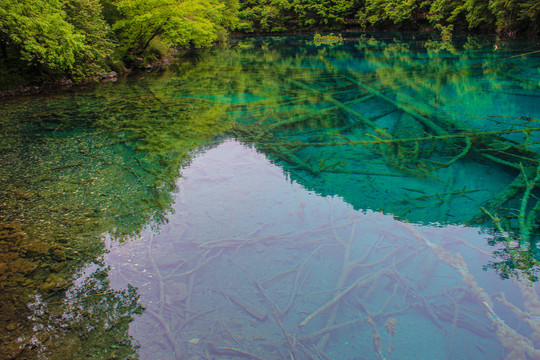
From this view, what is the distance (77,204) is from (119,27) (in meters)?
15.5

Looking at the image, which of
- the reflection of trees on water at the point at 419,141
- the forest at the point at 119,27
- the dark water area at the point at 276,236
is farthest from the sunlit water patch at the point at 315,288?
the forest at the point at 119,27

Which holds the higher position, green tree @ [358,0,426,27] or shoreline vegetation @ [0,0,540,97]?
green tree @ [358,0,426,27]

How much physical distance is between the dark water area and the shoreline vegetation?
371 centimetres

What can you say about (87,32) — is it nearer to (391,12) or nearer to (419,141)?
(419,141)

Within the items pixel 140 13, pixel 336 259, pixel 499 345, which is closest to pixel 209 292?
pixel 336 259

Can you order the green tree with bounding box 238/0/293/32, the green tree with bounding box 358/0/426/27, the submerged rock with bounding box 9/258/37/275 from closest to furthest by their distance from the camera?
1. the submerged rock with bounding box 9/258/37/275
2. the green tree with bounding box 358/0/426/27
3. the green tree with bounding box 238/0/293/32

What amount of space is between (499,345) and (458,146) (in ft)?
16.3

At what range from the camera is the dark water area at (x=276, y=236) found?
310cm

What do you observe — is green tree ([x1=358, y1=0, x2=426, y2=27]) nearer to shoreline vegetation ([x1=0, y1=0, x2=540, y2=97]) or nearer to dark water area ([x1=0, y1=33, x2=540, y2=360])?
shoreline vegetation ([x1=0, y1=0, x2=540, y2=97])

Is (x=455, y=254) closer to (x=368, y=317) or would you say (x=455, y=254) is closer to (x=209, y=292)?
(x=368, y=317)

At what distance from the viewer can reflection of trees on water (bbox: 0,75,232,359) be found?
3193mm

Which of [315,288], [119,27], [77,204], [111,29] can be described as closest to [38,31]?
[111,29]

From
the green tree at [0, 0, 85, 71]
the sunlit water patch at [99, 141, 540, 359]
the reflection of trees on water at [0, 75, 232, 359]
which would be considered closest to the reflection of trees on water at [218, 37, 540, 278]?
the sunlit water patch at [99, 141, 540, 359]

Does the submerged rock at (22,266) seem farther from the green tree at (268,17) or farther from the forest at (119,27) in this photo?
the green tree at (268,17)
